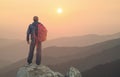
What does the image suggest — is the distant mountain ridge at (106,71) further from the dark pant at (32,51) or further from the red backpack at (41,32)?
the red backpack at (41,32)

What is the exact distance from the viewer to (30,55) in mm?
30078

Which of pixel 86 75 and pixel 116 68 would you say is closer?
pixel 116 68

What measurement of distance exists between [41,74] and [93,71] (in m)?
103

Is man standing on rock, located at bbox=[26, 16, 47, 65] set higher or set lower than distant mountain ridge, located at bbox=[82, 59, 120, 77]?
higher

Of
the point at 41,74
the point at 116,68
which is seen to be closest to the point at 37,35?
the point at 41,74

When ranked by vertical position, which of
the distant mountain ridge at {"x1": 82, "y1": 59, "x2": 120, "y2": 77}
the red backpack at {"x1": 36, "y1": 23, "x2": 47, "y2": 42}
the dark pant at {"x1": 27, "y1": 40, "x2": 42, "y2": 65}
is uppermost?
the red backpack at {"x1": 36, "y1": 23, "x2": 47, "y2": 42}

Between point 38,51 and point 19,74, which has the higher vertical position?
point 38,51

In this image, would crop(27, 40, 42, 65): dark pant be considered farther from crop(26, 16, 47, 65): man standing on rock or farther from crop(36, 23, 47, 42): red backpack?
crop(36, 23, 47, 42): red backpack

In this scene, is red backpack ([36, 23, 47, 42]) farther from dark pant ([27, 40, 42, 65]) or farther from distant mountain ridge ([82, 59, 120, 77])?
distant mountain ridge ([82, 59, 120, 77])

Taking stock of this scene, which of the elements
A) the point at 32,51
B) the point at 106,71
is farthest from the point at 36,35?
the point at 106,71

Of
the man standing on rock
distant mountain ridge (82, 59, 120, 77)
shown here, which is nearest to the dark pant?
the man standing on rock

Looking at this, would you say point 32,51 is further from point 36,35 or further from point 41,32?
point 41,32

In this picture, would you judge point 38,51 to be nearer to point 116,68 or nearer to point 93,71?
point 116,68

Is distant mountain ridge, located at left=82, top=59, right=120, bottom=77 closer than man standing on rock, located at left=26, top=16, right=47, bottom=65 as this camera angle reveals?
No
